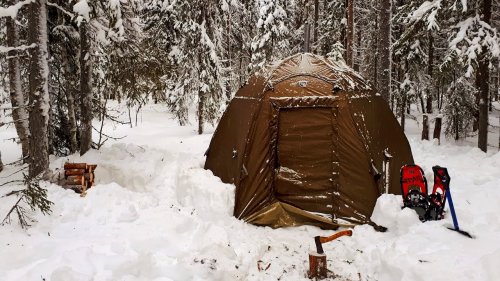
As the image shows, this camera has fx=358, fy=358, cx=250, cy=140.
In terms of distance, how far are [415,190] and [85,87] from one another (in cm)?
737

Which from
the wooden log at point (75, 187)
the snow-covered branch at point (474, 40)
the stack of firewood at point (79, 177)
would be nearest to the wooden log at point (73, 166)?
the stack of firewood at point (79, 177)

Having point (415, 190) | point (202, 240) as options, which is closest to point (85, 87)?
point (202, 240)

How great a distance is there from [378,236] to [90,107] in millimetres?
6907

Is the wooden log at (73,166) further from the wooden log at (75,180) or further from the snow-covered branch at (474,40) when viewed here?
the snow-covered branch at (474,40)

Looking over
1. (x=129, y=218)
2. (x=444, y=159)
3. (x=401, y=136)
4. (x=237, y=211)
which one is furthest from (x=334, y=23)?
(x=129, y=218)

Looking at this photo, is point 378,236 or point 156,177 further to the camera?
point 156,177

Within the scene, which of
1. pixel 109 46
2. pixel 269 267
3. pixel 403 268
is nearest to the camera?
pixel 403 268

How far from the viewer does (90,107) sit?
855cm

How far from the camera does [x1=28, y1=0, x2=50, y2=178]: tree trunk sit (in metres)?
6.28

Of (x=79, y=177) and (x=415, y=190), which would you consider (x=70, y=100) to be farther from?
(x=415, y=190)

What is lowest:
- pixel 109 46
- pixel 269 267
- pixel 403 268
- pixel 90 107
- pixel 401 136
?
pixel 269 267

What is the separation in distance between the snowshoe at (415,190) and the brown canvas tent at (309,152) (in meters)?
0.55

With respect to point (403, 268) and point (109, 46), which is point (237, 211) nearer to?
point (403, 268)

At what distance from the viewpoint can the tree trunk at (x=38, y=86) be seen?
6281mm
